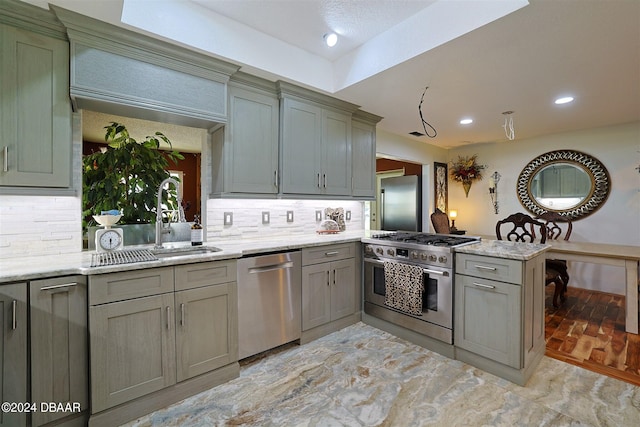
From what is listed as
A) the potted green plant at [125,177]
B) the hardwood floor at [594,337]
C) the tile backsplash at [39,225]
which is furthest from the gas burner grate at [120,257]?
the hardwood floor at [594,337]

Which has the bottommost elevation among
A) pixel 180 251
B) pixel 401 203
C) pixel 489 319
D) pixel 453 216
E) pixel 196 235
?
pixel 489 319

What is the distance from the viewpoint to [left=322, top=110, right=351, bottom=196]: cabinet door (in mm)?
3203

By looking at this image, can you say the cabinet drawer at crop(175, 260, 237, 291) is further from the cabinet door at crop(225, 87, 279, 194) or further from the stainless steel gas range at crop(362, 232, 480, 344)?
the stainless steel gas range at crop(362, 232, 480, 344)

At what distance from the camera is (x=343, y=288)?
300 cm

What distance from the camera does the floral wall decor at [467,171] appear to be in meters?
5.53

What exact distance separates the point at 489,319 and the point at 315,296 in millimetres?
1412

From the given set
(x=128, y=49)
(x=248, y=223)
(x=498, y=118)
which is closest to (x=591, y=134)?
(x=498, y=118)

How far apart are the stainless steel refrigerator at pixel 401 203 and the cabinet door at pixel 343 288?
2673 mm

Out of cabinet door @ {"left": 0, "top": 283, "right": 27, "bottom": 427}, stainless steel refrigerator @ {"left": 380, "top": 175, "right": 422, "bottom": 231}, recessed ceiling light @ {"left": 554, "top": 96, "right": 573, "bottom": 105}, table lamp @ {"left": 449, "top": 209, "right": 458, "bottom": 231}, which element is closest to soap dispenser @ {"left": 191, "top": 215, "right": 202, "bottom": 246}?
cabinet door @ {"left": 0, "top": 283, "right": 27, "bottom": 427}

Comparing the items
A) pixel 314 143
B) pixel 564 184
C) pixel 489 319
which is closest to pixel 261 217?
pixel 314 143

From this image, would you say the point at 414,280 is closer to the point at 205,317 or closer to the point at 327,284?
the point at 327,284

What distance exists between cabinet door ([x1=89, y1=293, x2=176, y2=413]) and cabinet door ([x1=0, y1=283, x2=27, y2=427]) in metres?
0.28

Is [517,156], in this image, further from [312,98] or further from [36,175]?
[36,175]

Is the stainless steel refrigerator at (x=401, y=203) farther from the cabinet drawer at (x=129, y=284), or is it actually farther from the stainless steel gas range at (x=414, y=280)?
the cabinet drawer at (x=129, y=284)
